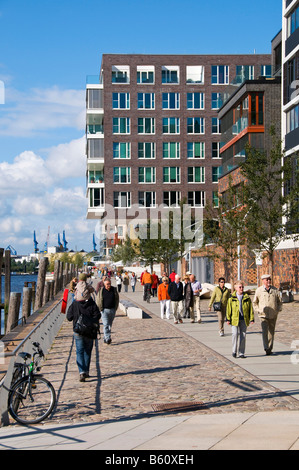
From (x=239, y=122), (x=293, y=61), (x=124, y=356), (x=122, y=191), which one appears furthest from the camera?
(x=122, y=191)

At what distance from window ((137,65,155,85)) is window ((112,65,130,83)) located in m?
1.29

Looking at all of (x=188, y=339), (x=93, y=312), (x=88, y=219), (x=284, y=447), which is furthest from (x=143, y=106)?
(x=284, y=447)

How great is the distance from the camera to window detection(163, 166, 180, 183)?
7969cm

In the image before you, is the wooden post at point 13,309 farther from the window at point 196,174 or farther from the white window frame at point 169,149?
the window at point 196,174

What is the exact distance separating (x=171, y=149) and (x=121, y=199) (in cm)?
872

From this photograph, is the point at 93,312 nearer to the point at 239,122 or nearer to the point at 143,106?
the point at 239,122

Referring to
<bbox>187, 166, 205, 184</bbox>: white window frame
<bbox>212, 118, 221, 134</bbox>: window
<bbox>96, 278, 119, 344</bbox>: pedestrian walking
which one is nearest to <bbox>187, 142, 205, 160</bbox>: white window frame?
<bbox>187, 166, 205, 184</bbox>: white window frame

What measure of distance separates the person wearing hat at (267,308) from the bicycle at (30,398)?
610cm

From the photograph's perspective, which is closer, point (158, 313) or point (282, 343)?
point (282, 343)

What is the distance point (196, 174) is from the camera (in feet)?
264

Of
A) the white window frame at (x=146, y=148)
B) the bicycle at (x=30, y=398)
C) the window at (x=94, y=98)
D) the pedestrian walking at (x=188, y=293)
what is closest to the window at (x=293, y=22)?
the pedestrian walking at (x=188, y=293)

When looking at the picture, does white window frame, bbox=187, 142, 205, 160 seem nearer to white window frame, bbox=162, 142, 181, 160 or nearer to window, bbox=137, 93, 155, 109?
white window frame, bbox=162, 142, 181, 160

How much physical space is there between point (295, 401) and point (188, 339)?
8814mm

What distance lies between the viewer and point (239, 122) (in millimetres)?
46656
